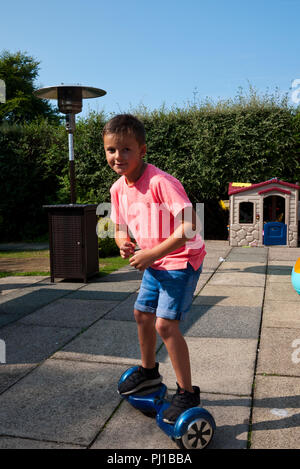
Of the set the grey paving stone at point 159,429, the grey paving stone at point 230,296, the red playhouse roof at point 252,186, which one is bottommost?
the grey paving stone at point 159,429

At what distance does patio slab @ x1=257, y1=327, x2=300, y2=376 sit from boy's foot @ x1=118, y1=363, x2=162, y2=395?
0.92 meters

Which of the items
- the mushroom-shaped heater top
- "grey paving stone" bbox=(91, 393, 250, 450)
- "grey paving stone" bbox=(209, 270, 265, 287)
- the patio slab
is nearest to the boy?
"grey paving stone" bbox=(91, 393, 250, 450)

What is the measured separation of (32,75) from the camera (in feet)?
104

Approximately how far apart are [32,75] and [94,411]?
32.6 meters

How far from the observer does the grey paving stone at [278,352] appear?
3246 mm

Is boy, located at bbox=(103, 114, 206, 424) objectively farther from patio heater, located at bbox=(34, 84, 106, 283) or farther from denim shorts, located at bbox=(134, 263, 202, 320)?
patio heater, located at bbox=(34, 84, 106, 283)

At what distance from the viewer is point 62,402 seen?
275cm

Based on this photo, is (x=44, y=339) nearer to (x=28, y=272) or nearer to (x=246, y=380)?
(x=246, y=380)

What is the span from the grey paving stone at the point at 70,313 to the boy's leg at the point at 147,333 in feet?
5.92

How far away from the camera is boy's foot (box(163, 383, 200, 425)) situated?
2.30 meters

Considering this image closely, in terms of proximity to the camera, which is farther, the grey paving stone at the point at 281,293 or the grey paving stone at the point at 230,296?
the grey paving stone at the point at 281,293

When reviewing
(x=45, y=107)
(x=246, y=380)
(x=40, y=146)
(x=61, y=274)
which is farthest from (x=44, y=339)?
(x=45, y=107)

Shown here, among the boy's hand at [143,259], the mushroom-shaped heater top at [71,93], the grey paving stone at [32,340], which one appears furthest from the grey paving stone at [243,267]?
the boy's hand at [143,259]
